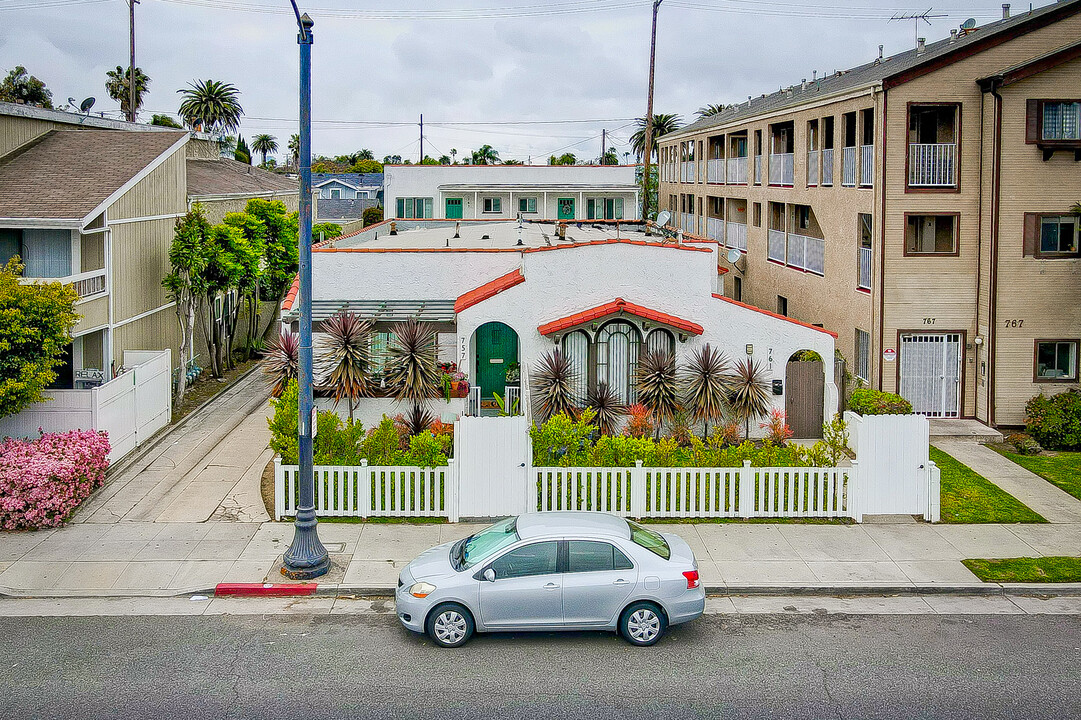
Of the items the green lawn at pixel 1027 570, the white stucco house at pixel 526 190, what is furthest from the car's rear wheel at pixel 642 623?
the white stucco house at pixel 526 190

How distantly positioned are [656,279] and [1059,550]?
860cm

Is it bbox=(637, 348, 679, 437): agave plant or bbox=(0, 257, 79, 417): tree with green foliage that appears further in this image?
bbox=(637, 348, 679, 437): agave plant

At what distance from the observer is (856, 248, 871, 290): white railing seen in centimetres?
2442

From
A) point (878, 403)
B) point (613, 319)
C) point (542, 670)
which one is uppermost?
point (613, 319)

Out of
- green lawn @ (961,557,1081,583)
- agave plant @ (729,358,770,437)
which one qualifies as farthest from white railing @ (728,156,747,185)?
green lawn @ (961,557,1081,583)

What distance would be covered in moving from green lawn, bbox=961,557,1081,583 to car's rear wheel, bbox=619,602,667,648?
16.5ft

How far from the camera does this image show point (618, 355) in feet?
68.7

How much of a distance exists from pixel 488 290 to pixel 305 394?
745 cm

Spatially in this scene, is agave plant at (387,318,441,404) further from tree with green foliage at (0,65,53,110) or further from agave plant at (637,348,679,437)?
tree with green foliage at (0,65,53,110)

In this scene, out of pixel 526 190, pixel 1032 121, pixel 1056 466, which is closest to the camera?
pixel 1056 466

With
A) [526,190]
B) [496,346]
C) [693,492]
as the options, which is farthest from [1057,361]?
[526,190]

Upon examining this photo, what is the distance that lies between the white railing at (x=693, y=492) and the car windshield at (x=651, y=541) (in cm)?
333

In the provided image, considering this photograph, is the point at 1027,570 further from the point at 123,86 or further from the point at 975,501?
the point at 123,86

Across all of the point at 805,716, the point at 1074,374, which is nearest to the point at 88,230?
the point at 805,716
